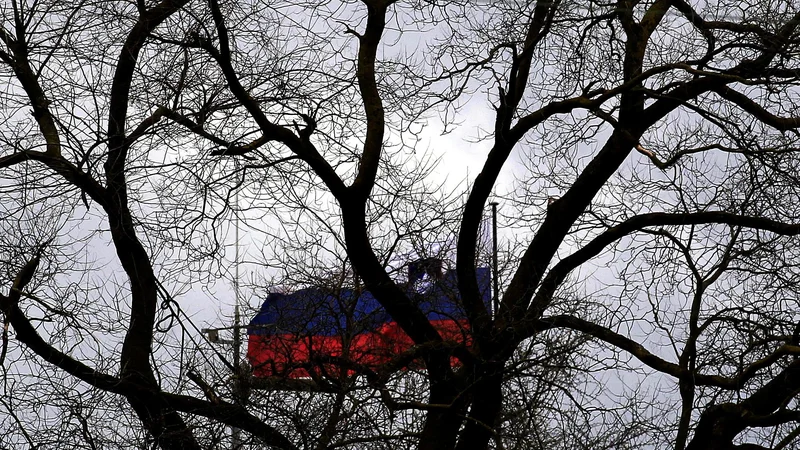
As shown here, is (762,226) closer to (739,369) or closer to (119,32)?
(739,369)

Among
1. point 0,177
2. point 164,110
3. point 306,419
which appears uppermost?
point 164,110

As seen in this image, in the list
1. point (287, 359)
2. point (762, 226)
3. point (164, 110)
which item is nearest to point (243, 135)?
point (164, 110)

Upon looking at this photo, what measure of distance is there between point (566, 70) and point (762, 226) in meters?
2.02

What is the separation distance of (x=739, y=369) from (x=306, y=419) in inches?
128

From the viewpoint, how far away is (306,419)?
754cm

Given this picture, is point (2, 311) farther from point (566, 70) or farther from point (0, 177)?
point (566, 70)

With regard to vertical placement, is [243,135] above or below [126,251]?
above

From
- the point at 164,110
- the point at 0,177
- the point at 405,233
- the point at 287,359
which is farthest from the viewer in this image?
the point at 405,233

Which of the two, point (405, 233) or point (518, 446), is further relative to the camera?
point (405, 233)

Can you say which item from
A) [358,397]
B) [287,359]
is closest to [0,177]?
[287,359]

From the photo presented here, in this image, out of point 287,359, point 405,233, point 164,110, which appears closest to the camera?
point 164,110

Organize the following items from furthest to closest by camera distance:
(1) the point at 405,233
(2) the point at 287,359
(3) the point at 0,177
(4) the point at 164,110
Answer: (1) the point at 405,233, (2) the point at 287,359, (4) the point at 164,110, (3) the point at 0,177

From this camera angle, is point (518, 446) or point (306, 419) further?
point (518, 446)

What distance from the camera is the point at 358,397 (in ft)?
25.5
